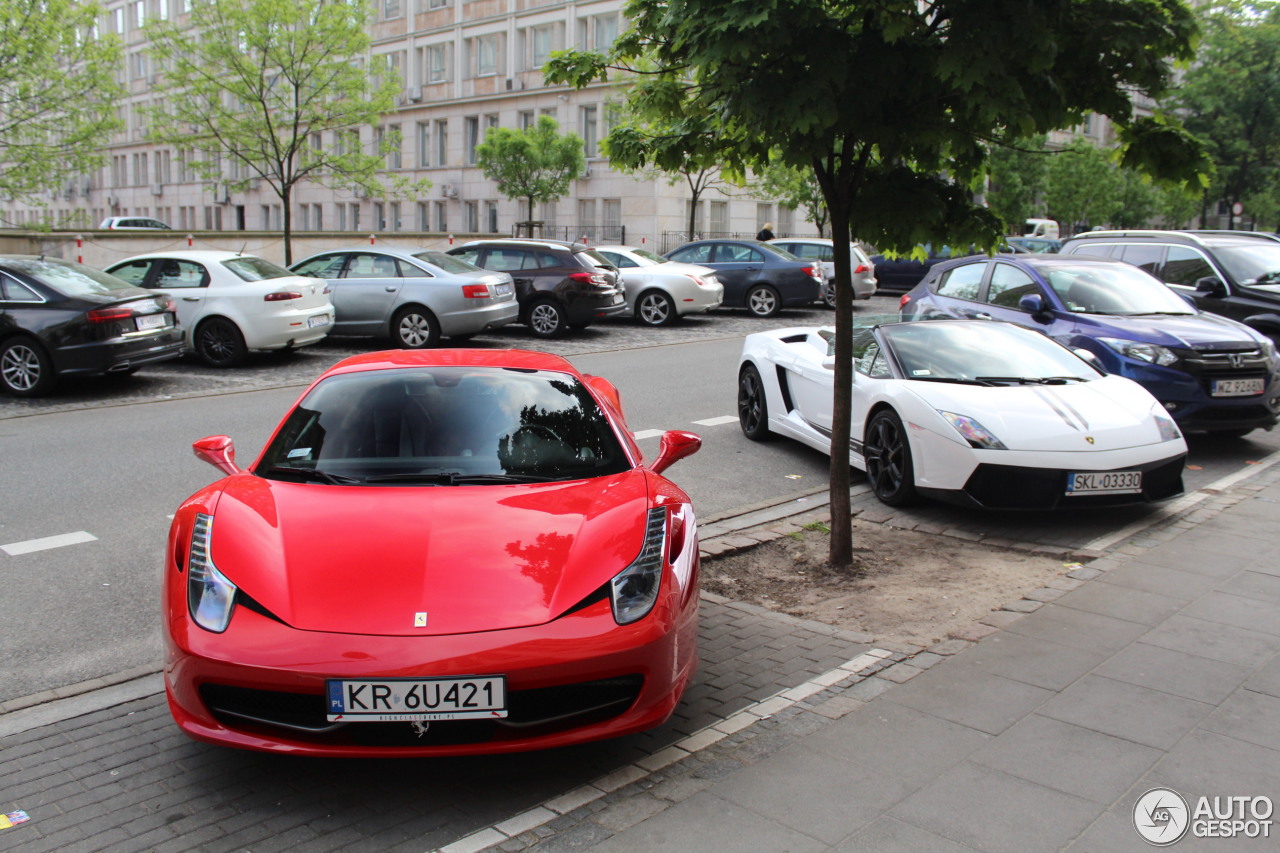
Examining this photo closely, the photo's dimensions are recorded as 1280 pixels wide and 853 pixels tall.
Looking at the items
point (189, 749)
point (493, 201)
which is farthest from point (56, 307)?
point (493, 201)

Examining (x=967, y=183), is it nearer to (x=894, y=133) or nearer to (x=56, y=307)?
(x=894, y=133)

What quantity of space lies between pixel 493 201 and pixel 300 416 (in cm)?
4752

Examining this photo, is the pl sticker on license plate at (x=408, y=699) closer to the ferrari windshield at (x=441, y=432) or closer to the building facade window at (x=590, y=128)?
the ferrari windshield at (x=441, y=432)

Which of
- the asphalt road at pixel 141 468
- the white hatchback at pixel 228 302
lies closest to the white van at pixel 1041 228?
the asphalt road at pixel 141 468

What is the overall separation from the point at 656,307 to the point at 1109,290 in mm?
11619

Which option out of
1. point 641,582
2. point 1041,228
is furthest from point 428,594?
point 1041,228

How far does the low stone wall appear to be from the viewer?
2300 centimetres

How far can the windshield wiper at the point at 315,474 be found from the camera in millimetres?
4516

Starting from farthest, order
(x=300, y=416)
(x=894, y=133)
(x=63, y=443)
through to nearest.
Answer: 1. (x=63, y=443)
2. (x=894, y=133)
3. (x=300, y=416)

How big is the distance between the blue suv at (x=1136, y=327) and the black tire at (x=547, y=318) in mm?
8003

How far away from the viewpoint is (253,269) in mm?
15461

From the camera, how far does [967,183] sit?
21.0 feet

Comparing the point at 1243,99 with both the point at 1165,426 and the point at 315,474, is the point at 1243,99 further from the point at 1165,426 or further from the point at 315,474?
the point at 315,474

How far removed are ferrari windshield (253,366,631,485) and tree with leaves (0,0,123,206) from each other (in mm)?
20322
